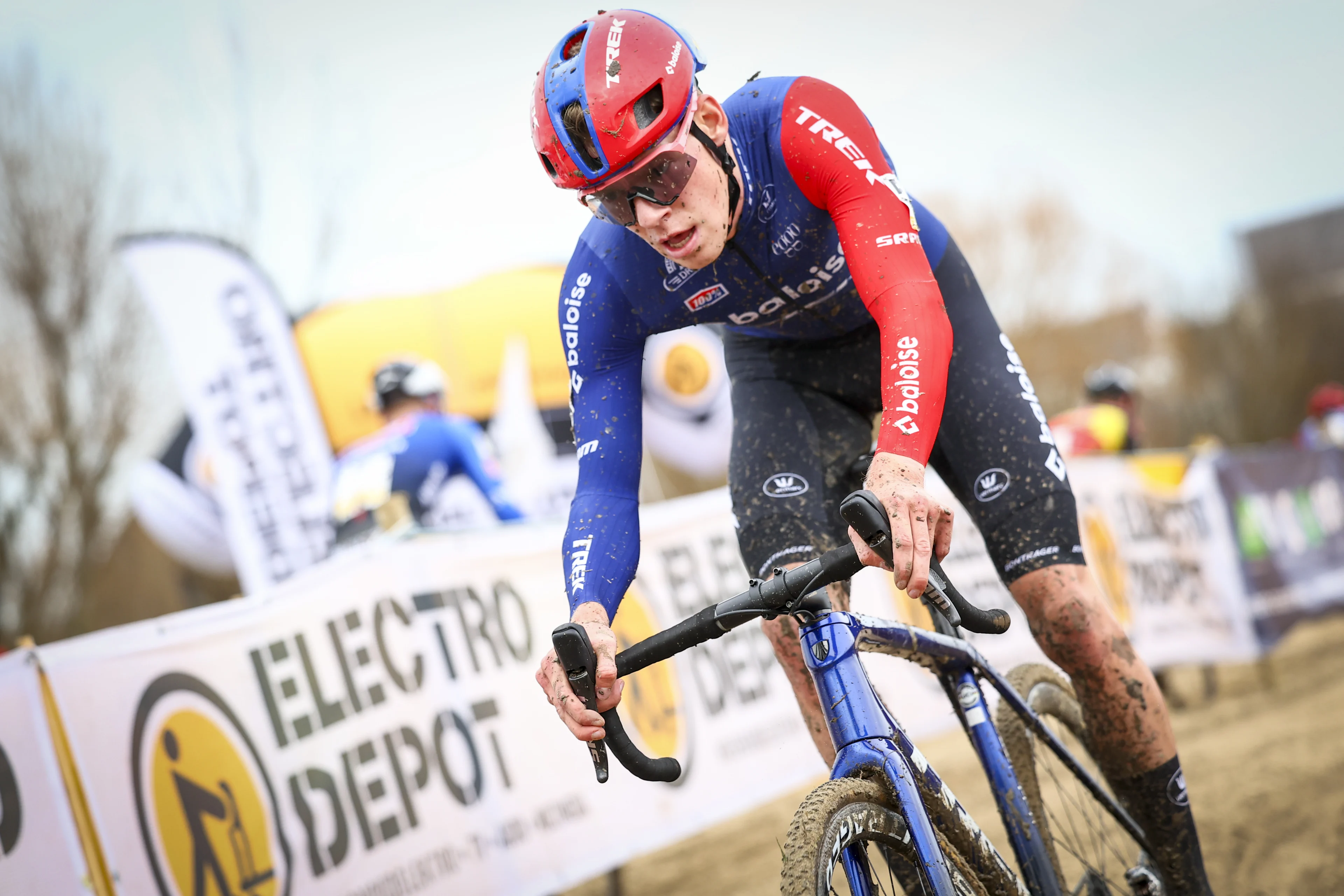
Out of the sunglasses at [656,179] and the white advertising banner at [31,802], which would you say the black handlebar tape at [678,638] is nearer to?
the sunglasses at [656,179]

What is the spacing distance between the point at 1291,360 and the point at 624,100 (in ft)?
130

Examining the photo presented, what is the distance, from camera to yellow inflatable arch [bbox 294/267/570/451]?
11.9 meters

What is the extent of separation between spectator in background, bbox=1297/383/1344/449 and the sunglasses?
13044mm

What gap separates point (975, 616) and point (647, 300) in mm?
1169

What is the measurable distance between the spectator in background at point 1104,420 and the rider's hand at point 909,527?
7.39 m

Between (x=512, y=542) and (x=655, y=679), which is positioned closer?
(x=512, y=542)

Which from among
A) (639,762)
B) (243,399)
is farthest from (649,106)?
(243,399)

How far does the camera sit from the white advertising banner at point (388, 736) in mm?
3570

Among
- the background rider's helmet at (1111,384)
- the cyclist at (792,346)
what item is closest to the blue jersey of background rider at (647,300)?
the cyclist at (792,346)

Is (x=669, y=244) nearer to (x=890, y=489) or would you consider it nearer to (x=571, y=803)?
(x=890, y=489)

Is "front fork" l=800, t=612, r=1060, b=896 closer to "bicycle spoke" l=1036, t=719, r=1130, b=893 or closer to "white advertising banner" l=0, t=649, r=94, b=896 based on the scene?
"bicycle spoke" l=1036, t=719, r=1130, b=893

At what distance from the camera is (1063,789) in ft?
A: 10.2

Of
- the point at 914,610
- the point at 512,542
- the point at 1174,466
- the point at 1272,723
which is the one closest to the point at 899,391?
the point at 512,542

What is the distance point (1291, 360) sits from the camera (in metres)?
35.8
